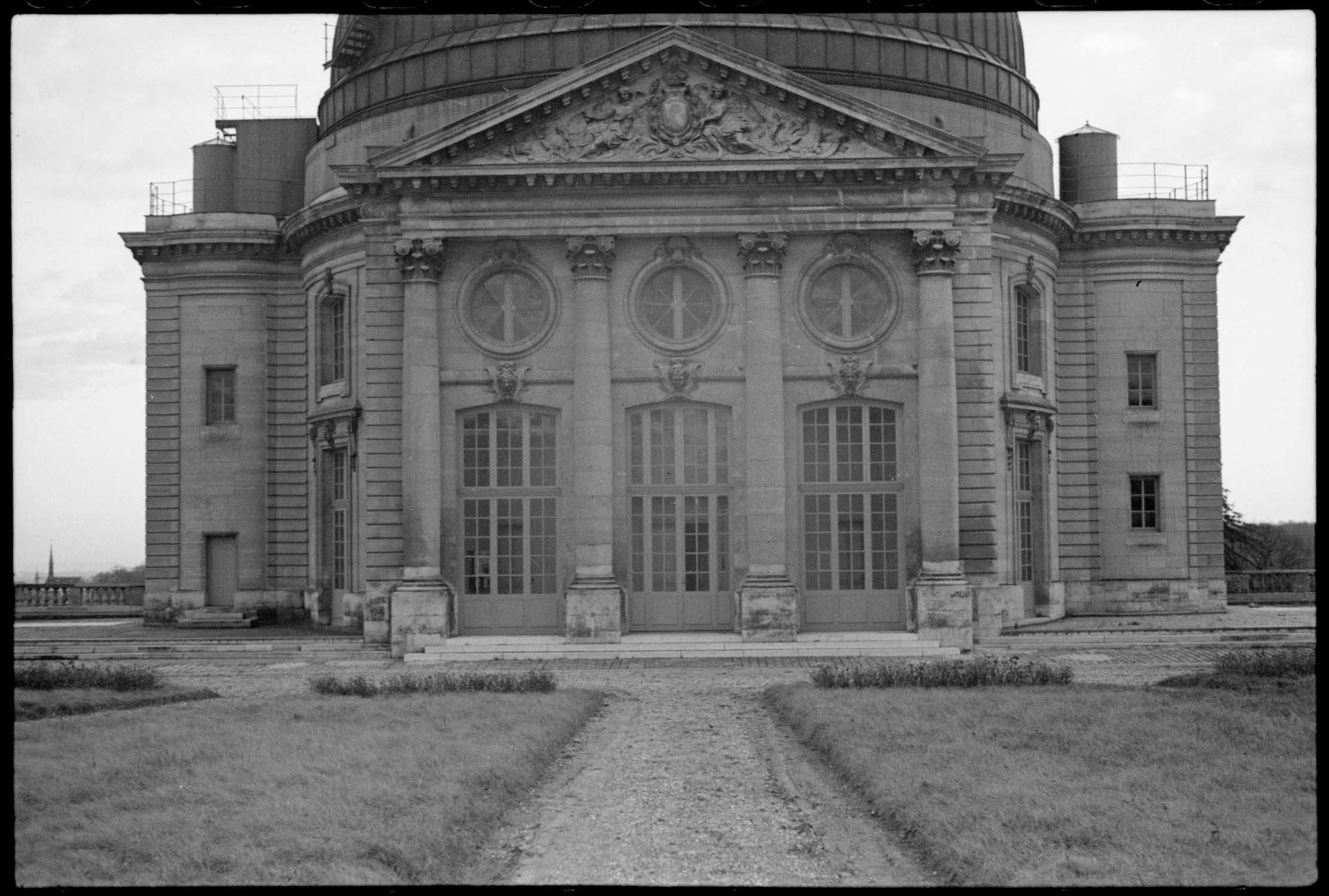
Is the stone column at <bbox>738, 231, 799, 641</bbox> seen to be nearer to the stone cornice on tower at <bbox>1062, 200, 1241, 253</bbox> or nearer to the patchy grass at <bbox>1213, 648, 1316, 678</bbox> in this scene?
the patchy grass at <bbox>1213, 648, 1316, 678</bbox>

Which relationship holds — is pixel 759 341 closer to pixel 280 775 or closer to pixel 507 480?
pixel 507 480

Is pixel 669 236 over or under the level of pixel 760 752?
over

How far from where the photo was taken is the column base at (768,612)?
29.7 metres

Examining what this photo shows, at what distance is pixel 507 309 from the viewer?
31.2 meters

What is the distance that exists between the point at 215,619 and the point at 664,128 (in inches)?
683

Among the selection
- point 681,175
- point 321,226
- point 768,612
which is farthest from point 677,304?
point 321,226

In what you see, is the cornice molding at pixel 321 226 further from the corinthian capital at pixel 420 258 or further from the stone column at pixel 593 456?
the stone column at pixel 593 456

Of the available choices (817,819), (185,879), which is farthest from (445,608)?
(185,879)

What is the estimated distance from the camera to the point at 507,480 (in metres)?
31.1

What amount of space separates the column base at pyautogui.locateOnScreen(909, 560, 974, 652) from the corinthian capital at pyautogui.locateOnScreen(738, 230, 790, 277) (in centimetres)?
680

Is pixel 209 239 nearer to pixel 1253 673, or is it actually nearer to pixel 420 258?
pixel 420 258

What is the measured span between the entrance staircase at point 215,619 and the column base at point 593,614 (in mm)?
11360

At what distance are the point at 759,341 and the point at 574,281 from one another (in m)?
3.93

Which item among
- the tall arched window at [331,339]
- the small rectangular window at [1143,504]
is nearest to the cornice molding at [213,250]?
the tall arched window at [331,339]
